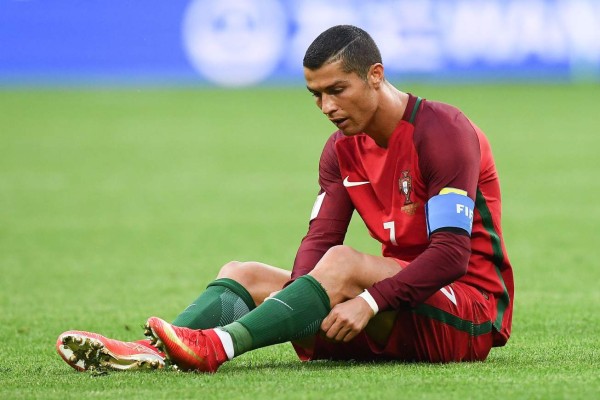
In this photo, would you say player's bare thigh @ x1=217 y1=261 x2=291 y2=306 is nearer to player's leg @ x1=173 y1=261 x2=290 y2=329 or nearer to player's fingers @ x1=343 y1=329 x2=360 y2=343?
player's leg @ x1=173 y1=261 x2=290 y2=329

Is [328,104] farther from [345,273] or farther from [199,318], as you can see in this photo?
[199,318]

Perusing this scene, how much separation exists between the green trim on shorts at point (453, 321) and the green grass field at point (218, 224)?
0.16 m

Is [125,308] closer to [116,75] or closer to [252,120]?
[252,120]

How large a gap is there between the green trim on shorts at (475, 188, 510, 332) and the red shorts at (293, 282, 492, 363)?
87mm

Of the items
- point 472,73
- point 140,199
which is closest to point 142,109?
point 472,73

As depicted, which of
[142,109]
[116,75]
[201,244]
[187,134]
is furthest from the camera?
[116,75]

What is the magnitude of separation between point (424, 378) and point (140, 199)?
377 inches

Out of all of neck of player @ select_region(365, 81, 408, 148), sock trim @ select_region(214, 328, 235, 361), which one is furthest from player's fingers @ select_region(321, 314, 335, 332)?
neck of player @ select_region(365, 81, 408, 148)

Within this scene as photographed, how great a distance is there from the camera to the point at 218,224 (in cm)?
1214

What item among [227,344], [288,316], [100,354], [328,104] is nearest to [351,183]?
[328,104]

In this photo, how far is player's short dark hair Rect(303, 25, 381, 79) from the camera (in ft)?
16.5

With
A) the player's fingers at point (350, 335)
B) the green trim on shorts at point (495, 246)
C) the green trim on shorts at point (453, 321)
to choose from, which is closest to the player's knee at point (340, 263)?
the player's fingers at point (350, 335)

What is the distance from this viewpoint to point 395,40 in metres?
24.3

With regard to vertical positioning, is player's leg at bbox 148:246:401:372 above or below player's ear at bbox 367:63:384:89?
below
